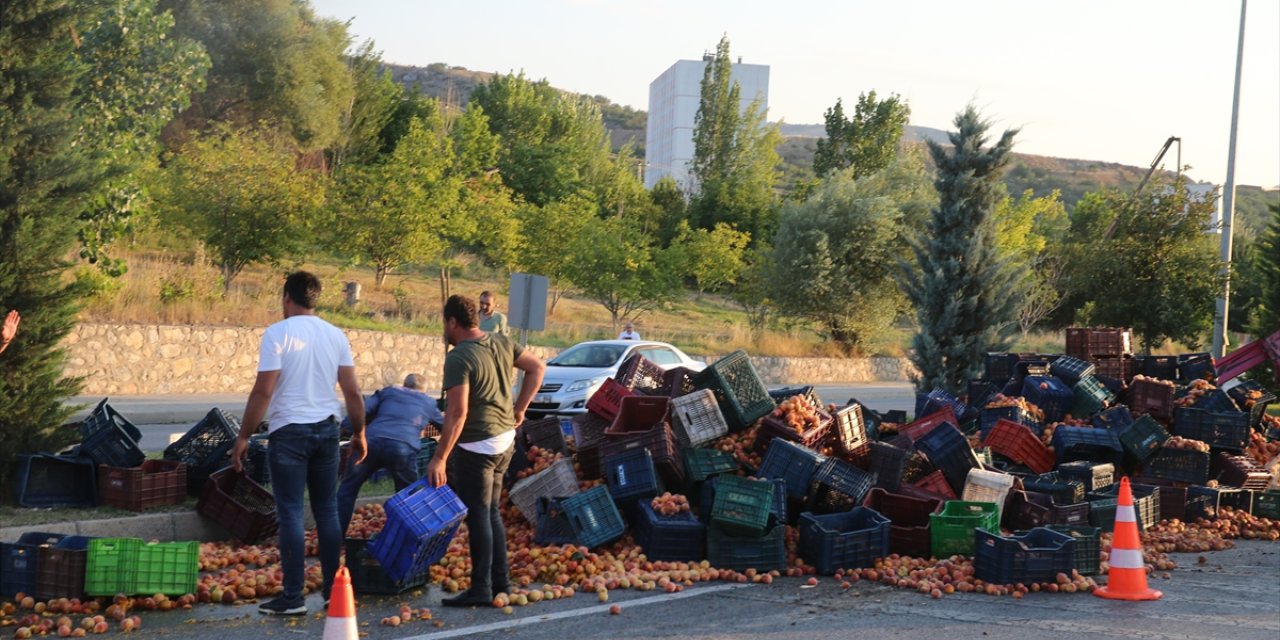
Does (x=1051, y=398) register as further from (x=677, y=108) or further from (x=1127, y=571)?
(x=677, y=108)

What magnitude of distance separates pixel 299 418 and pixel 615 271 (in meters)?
34.6

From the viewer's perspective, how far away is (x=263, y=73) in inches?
2232

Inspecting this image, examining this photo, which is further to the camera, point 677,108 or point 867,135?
point 677,108

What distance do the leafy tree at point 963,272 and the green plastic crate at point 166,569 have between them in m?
18.5

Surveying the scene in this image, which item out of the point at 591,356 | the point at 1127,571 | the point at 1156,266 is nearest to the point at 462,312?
the point at 1127,571

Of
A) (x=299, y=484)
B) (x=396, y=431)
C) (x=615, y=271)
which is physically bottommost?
(x=299, y=484)

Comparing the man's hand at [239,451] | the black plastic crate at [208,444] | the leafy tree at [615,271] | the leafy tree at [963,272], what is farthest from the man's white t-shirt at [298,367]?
the leafy tree at [615,271]

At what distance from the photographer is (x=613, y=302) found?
43344 mm

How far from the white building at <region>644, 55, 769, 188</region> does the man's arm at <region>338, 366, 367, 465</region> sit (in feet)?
346

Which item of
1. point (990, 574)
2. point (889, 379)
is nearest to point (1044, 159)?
point (889, 379)

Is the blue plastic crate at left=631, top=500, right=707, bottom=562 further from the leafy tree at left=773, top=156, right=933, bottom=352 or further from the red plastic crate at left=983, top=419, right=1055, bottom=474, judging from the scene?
the leafy tree at left=773, top=156, right=933, bottom=352

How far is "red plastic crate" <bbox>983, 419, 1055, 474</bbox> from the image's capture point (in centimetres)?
1305

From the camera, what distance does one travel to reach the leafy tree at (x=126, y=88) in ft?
83.3

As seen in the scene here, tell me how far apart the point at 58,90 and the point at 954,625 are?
Result: 8624 millimetres
